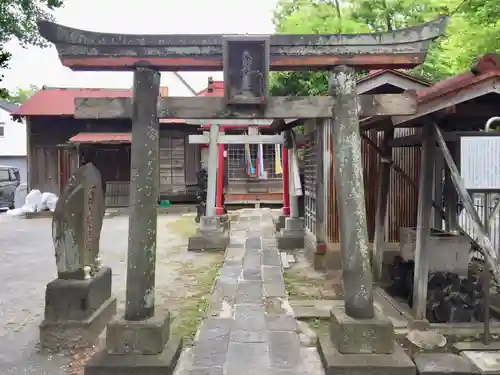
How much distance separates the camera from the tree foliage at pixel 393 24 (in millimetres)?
11414

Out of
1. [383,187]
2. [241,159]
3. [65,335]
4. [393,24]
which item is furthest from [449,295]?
[241,159]

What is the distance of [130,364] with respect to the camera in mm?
4215

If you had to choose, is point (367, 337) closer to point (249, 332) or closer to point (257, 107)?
point (249, 332)

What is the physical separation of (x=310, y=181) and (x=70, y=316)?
657 cm

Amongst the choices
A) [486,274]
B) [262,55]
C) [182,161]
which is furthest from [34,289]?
[182,161]

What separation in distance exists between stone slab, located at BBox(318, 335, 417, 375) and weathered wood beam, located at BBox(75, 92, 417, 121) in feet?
8.41

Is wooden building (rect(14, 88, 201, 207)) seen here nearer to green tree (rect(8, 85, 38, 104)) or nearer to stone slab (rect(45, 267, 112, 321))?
stone slab (rect(45, 267, 112, 321))

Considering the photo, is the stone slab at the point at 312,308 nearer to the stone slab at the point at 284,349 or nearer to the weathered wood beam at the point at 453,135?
the stone slab at the point at 284,349

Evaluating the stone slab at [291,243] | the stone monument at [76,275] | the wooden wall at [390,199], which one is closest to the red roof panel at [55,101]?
the stone slab at [291,243]

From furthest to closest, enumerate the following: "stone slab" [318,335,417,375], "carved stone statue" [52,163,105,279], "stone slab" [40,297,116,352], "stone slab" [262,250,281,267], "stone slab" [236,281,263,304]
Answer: "stone slab" [262,250,281,267] < "stone slab" [236,281,263,304] < "carved stone statue" [52,163,105,279] < "stone slab" [40,297,116,352] < "stone slab" [318,335,417,375]

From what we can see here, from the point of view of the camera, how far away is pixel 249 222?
15492 mm

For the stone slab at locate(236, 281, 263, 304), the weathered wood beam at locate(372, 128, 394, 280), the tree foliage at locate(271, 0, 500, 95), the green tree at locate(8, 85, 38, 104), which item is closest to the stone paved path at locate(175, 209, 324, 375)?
the stone slab at locate(236, 281, 263, 304)

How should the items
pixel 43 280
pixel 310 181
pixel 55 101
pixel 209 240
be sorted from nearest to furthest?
pixel 43 280 → pixel 310 181 → pixel 209 240 → pixel 55 101

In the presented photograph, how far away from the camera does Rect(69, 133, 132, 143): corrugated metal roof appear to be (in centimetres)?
1966
